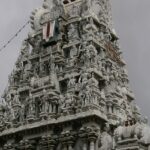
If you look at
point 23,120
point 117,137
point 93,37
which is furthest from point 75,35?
point 117,137

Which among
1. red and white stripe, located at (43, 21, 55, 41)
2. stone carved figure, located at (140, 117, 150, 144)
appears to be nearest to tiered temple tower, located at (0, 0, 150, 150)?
red and white stripe, located at (43, 21, 55, 41)

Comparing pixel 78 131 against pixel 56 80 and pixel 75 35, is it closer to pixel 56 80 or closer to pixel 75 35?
pixel 56 80

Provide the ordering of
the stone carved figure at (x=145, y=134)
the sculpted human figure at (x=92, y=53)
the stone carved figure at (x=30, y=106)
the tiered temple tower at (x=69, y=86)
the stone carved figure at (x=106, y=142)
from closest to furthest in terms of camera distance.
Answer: the stone carved figure at (x=145, y=134), the stone carved figure at (x=106, y=142), the tiered temple tower at (x=69, y=86), the stone carved figure at (x=30, y=106), the sculpted human figure at (x=92, y=53)

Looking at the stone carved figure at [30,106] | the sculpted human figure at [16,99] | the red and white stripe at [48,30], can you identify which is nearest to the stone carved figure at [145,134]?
the stone carved figure at [30,106]

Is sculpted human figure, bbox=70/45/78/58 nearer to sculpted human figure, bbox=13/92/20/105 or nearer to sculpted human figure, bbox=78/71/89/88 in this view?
sculpted human figure, bbox=78/71/89/88

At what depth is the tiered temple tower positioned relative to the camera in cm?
3025

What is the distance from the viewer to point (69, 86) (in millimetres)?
32344

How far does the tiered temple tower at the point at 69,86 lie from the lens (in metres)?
30.2

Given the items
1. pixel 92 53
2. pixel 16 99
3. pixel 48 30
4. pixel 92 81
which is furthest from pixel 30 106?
pixel 48 30

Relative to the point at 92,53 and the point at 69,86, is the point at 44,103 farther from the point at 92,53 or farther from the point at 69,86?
the point at 92,53

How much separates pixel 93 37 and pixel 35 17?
253 inches

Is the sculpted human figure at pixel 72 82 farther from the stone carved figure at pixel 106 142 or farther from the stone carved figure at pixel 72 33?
the stone carved figure at pixel 106 142

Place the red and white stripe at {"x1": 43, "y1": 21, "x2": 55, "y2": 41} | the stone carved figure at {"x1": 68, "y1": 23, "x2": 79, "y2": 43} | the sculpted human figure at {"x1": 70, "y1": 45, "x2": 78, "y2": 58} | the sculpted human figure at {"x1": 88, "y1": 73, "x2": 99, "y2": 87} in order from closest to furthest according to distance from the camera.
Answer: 1. the sculpted human figure at {"x1": 88, "y1": 73, "x2": 99, "y2": 87}
2. the sculpted human figure at {"x1": 70, "y1": 45, "x2": 78, "y2": 58}
3. the stone carved figure at {"x1": 68, "y1": 23, "x2": 79, "y2": 43}
4. the red and white stripe at {"x1": 43, "y1": 21, "x2": 55, "y2": 41}

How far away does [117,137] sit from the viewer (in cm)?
2572
